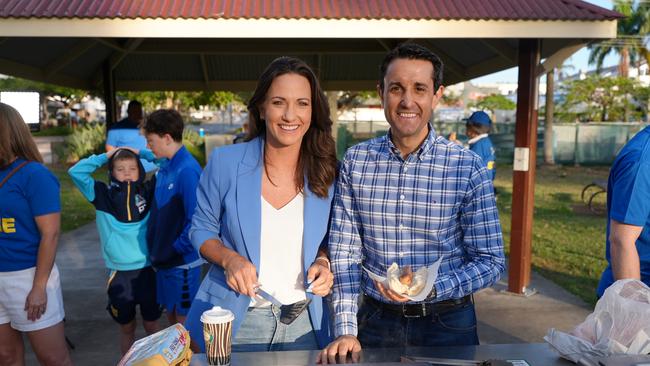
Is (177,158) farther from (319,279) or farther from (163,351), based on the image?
(163,351)

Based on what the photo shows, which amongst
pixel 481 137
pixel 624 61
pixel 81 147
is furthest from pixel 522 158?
pixel 624 61

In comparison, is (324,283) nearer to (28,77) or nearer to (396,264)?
(396,264)

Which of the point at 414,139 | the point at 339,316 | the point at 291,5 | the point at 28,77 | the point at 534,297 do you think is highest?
the point at 291,5

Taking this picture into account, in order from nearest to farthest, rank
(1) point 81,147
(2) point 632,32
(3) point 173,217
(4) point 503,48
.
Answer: (3) point 173,217
(4) point 503,48
(1) point 81,147
(2) point 632,32

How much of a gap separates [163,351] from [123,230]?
2335 millimetres

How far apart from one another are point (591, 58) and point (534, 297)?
A: 44.6 metres

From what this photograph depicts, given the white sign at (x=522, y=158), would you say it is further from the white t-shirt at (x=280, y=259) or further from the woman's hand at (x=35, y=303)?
the woman's hand at (x=35, y=303)

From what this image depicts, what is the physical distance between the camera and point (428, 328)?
210cm

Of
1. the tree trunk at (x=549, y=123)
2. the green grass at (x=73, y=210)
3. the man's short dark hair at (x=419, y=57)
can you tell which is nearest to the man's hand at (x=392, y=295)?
the man's short dark hair at (x=419, y=57)

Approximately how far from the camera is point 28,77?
7.84 m

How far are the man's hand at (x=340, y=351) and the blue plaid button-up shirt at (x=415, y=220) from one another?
8cm

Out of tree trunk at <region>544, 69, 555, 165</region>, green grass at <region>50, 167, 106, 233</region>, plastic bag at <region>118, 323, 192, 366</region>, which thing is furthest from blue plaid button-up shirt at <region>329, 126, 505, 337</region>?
tree trunk at <region>544, 69, 555, 165</region>

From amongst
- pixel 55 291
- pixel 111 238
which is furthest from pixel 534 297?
pixel 55 291

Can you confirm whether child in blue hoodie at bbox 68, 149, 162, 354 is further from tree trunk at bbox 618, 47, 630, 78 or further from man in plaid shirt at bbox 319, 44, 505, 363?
tree trunk at bbox 618, 47, 630, 78
